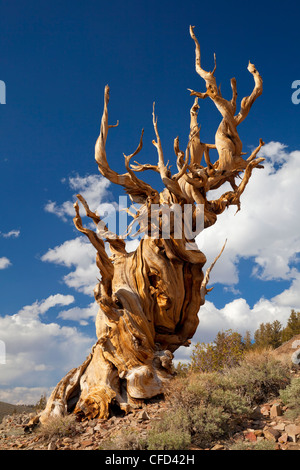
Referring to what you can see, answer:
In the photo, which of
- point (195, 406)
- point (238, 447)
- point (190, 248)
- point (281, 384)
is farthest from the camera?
point (190, 248)

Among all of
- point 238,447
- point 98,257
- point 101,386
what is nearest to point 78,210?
point 98,257

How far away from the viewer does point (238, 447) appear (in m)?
4.45

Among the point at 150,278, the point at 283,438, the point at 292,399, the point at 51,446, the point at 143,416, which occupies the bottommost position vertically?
the point at 51,446

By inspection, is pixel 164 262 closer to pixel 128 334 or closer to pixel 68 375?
pixel 128 334

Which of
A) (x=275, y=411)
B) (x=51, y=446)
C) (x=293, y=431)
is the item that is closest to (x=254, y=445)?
(x=293, y=431)

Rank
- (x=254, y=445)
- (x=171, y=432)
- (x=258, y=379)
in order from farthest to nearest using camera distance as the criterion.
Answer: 1. (x=258, y=379)
2. (x=171, y=432)
3. (x=254, y=445)

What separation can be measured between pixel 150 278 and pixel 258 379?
2946 millimetres

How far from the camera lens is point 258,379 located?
Answer: 252 inches

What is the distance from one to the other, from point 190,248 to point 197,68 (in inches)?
189

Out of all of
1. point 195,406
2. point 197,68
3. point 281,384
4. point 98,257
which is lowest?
point 195,406

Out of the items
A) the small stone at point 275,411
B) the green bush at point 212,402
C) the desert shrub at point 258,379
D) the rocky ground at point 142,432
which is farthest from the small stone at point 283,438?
the desert shrub at point 258,379

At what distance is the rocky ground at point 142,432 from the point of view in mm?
4719

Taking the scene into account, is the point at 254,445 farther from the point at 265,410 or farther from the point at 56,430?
the point at 56,430

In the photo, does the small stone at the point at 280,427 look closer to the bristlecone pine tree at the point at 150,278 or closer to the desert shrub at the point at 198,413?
the desert shrub at the point at 198,413
